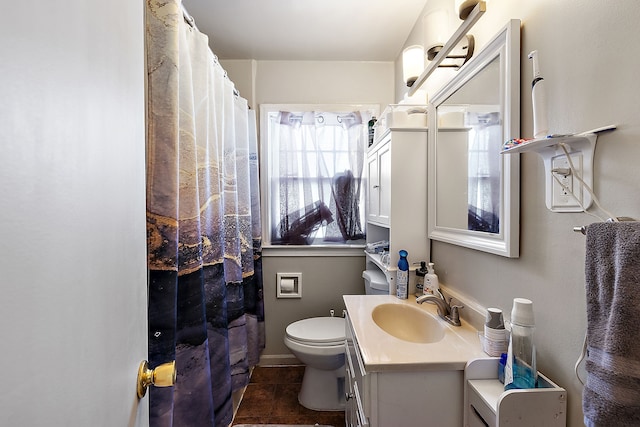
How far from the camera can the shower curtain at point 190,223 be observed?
3.03ft

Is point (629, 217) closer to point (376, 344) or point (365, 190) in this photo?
point (376, 344)

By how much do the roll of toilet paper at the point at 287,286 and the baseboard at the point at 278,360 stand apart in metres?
0.49

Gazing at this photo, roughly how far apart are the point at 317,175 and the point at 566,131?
1.65 metres

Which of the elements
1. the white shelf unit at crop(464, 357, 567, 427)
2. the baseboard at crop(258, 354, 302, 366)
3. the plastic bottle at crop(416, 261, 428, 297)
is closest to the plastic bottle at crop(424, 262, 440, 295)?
the plastic bottle at crop(416, 261, 428, 297)

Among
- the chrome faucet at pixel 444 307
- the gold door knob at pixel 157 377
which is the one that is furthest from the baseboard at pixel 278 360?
the gold door knob at pixel 157 377

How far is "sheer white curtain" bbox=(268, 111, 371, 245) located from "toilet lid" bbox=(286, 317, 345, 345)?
0.58 metres

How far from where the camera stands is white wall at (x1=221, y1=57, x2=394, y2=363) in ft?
7.31

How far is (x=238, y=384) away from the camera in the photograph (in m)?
1.68

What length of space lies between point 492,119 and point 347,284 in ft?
5.09

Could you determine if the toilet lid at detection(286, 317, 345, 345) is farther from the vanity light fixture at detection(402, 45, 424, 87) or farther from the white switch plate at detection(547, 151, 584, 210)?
the vanity light fixture at detection(402, 45, 424, 87)

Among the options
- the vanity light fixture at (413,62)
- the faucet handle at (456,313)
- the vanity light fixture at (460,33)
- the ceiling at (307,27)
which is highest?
the ceiling at (307,27)

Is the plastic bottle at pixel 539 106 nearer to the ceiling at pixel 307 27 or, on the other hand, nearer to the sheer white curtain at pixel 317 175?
the ceiling at pixel 307 27

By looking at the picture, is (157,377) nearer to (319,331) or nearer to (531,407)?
(531,407)

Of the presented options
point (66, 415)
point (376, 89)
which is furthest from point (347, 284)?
point (66, 415)
